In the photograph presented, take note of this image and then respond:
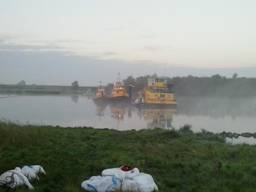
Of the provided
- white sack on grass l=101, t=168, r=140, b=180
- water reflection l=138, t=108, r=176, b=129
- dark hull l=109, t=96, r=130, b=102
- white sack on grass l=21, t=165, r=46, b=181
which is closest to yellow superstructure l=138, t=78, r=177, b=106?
water reflection l=138, t=108, r=176, b=129

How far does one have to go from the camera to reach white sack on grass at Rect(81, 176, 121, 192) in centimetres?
553

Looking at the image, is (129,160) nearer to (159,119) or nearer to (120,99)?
(159,119)

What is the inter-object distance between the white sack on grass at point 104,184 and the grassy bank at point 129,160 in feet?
0.58

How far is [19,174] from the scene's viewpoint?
5.91 metres

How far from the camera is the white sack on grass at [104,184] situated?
18.1 feet

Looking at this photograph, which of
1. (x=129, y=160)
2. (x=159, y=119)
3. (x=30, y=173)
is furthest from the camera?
(x=159, y=119)

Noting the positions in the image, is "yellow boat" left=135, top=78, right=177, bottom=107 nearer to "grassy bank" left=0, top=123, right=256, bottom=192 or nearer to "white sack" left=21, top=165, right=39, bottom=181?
"grassy bank" left=0, top=123, right=256, bottom=192

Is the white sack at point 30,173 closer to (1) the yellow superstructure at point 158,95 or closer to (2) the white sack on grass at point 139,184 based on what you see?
(2) the white sack on grass at point 139,184

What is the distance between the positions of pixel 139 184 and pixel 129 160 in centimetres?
241

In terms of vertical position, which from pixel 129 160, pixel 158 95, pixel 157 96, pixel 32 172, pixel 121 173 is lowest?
pixel 157 96

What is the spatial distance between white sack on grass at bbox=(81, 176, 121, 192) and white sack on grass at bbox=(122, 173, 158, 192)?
0.11 metres

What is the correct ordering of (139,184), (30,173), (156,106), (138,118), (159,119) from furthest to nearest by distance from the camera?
(156,106)
(138,118)
(159,119)
(30,173)
(139,184)

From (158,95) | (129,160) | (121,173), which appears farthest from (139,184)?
(158,95)

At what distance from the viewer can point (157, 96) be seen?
49.1 metres
